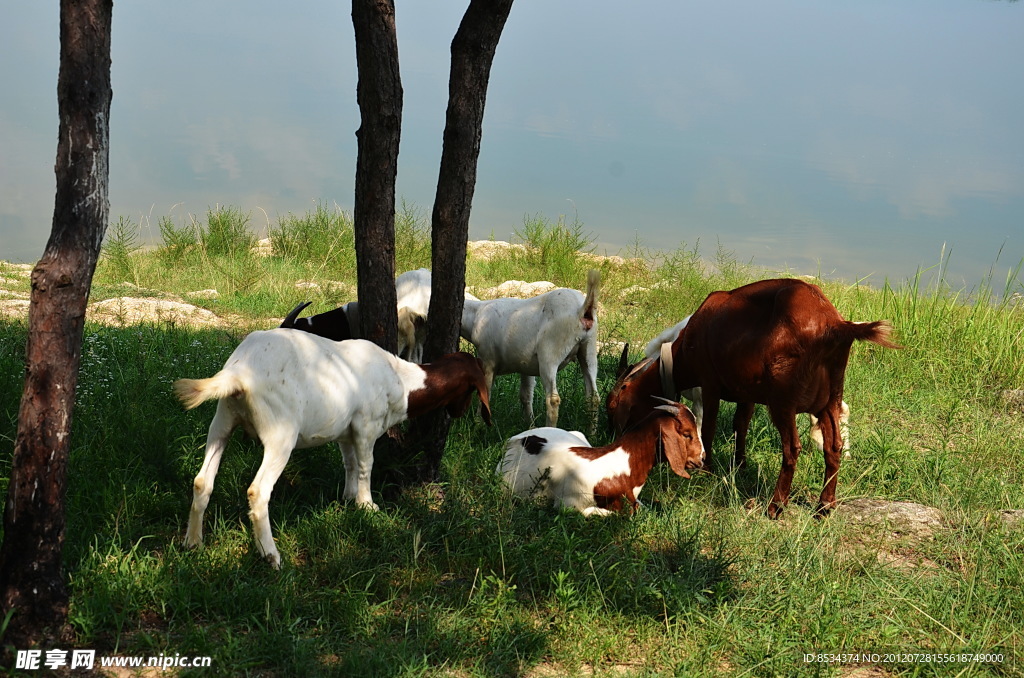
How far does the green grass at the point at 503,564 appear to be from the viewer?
359cm

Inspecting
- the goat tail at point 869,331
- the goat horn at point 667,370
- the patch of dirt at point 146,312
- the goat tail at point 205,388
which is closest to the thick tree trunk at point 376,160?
the goat tail at point 205,388

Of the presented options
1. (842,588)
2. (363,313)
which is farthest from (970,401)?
(363,313)

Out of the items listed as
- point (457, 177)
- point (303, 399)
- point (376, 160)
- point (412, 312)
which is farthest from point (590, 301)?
point (303, 399)

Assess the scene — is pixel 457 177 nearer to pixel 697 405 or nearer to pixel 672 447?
pixel 672 447

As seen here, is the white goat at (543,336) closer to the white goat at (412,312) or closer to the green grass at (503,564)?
the green grass at (503,564)

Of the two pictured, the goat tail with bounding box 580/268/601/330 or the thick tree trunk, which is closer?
the thick tree trunk

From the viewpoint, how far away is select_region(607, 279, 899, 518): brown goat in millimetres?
4828

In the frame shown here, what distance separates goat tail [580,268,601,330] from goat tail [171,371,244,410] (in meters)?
2.70

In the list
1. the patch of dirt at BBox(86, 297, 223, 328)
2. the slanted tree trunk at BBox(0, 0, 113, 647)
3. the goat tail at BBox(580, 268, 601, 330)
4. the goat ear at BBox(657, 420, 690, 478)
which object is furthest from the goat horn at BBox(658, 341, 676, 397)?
the patch of dirt at BBox(86, 297, 223, 328)

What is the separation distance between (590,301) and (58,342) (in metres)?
3.51

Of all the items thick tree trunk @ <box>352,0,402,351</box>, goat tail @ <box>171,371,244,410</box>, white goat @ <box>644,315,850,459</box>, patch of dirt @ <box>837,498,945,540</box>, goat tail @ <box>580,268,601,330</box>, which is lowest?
patch of dirt @ <box>837,498,945,540</box>

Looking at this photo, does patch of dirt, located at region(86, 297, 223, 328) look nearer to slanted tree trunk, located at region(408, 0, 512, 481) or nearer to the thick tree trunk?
the thick tree trunk

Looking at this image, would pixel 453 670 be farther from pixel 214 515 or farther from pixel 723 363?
pixel 723 363

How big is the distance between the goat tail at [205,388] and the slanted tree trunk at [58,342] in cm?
47
